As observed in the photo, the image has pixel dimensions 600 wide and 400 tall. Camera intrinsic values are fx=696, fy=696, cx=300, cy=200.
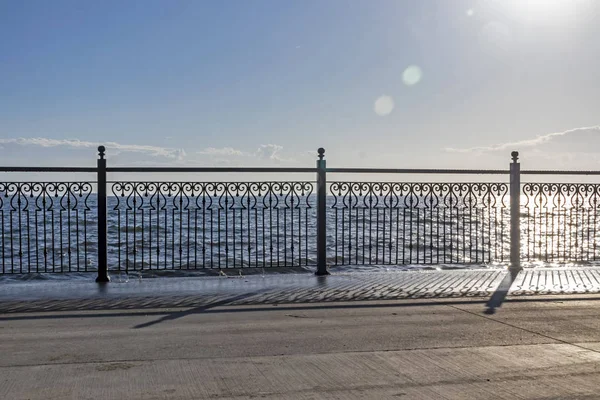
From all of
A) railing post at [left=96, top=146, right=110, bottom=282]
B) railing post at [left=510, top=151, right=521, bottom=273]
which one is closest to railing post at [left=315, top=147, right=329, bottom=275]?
railing post at [left=96, top=146, right=110, bottom=282]

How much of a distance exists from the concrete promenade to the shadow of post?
0.23ft

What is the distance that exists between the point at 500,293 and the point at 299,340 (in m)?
3.57

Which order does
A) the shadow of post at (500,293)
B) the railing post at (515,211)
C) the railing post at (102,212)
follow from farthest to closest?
the railing post at (515,211)
the railing post at (102,212)
the shadow of post at (500,293)

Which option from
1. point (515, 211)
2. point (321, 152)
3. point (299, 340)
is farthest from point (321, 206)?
point (299, 340)

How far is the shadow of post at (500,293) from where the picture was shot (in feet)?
24.2

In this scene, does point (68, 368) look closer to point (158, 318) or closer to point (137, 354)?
point (137, 354)

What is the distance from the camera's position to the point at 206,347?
5.43 meters

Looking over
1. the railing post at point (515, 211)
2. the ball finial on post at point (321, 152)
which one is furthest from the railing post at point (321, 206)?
the railing post at point (515, 211)

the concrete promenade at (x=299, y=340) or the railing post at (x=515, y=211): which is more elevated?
the railing post at (x=515, y=211)

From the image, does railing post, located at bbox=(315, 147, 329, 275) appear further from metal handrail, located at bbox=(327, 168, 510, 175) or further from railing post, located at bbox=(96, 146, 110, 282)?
railing post, located at bbox=(96, 146, 110, 282)

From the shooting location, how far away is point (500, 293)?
834 centimetres

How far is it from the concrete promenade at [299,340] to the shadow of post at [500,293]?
0.23ft

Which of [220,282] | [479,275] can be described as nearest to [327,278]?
[220,282]

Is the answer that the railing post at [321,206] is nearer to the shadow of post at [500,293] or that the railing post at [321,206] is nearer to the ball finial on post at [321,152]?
the ball finial on post at [321,152]
